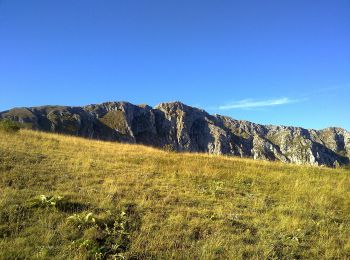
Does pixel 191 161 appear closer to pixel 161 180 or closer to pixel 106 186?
pixel 161 180

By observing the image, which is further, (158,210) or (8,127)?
(8,127)

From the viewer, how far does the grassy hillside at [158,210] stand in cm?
831

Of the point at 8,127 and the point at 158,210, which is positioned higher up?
the point at 8,127

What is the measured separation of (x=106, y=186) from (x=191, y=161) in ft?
25.1

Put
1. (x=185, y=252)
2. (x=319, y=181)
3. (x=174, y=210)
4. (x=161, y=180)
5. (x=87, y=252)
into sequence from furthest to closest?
(x=319, y=181)
(x=161, y=180)
(x=174, y=210)
(x=185, y=252)
(x=87, y=252)

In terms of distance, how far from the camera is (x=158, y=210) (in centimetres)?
1061

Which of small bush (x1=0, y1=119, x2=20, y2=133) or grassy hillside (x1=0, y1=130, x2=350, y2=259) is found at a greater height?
small bush (x1=0, y1=119, x2=20, y2=133)

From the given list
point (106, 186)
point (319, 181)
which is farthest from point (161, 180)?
point (319, 181)

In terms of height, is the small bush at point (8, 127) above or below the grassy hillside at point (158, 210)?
above

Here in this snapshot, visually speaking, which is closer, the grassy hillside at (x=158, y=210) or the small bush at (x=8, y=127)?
the grassy hillside at (x=158, y=210)

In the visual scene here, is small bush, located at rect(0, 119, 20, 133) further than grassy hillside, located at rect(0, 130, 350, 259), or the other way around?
small bush, located at rect(0, 119, 20, 133)

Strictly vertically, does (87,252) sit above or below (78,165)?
below

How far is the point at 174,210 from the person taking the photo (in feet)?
35.1

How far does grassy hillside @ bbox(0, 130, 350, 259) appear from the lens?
8312 mm
